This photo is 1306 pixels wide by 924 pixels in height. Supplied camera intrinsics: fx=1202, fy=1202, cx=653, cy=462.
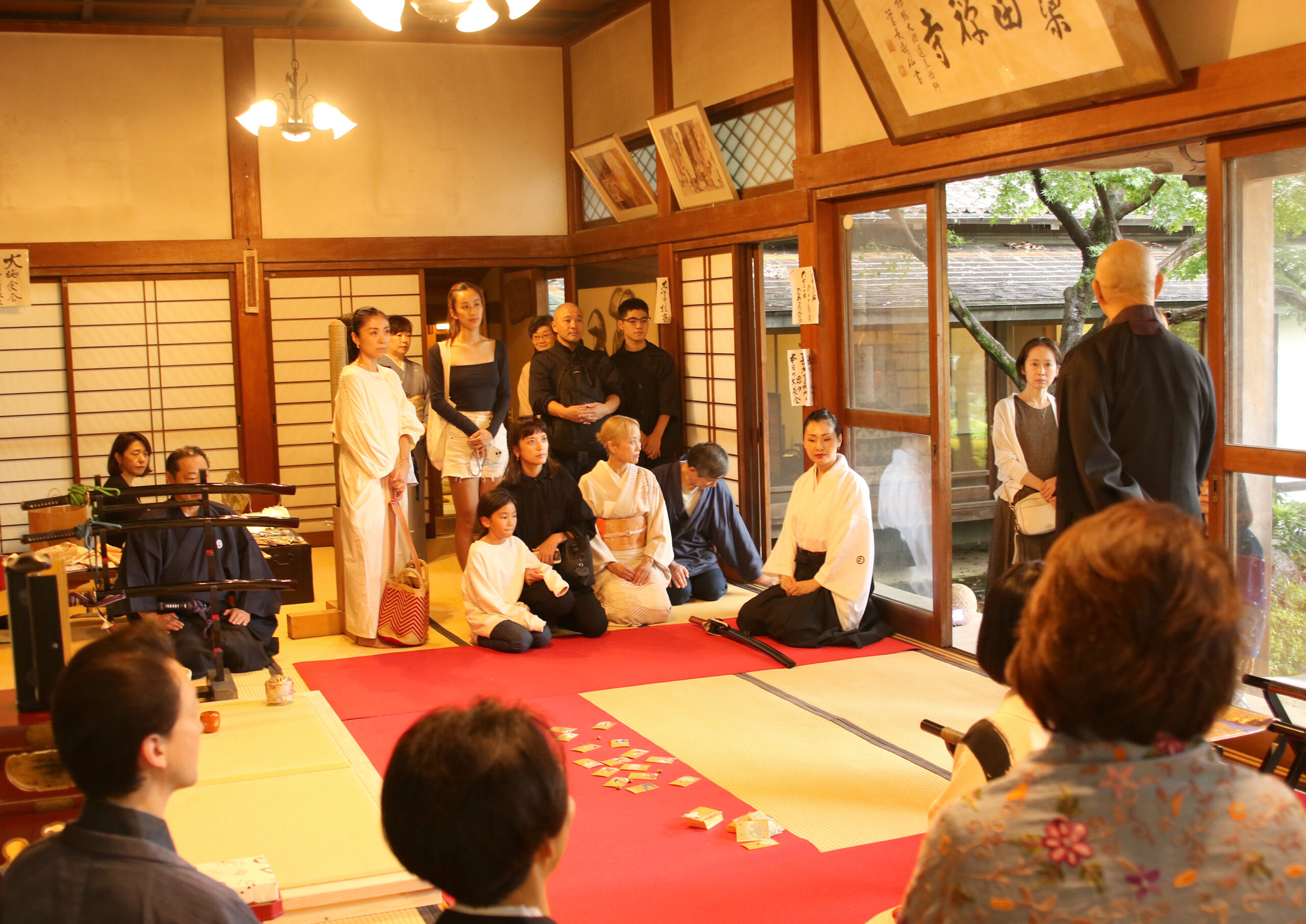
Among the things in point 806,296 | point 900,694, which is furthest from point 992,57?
point 900,694

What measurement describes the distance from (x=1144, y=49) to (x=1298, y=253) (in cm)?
77

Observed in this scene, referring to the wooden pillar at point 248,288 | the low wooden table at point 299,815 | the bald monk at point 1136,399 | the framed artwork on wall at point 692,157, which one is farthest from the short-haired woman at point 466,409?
the bald monk at point 1136,399

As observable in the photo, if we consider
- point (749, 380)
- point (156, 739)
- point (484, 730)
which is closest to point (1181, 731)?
point (484, 730)

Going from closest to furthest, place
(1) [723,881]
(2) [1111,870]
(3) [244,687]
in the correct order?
(2) [1111,870]
(1) [723,881]
(3) [244,687]

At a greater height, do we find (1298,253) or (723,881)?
(1298,253)

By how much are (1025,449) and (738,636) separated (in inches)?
58.5

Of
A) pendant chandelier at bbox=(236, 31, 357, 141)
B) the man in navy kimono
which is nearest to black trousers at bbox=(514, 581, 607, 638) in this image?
the man in navy kimono

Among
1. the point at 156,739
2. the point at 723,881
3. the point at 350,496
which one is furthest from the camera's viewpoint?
the point at 350,496

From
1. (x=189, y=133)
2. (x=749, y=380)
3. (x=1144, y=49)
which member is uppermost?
(x=189, y=133)

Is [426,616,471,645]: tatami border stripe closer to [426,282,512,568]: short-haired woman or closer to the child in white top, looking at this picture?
the child in white top

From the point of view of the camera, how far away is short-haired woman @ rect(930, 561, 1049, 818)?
Answer: 1904 millimetres

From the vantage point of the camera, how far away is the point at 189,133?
7848 millimetres

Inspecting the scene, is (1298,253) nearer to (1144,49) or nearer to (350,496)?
(1144,49)

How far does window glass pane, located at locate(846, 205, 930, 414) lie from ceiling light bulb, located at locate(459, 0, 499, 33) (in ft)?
7.52
